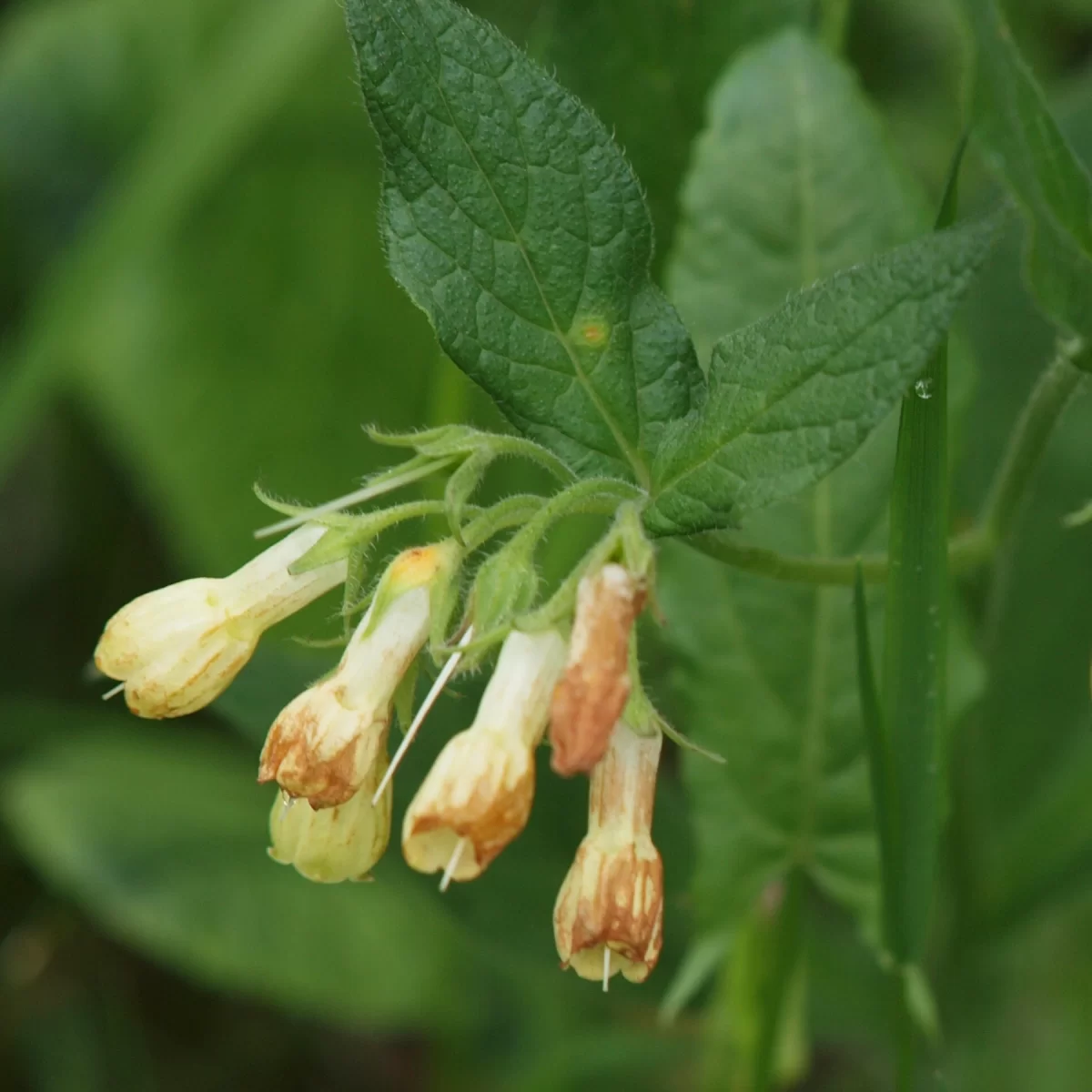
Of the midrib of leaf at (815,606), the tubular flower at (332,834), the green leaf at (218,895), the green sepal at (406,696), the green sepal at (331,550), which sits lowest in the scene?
the green leaf at (218,895)

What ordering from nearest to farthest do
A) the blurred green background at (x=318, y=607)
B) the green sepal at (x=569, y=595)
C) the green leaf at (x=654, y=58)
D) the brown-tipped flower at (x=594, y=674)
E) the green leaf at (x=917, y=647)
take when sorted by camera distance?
the brown-tipped flower at (x=594, y=674) → the green sepal at (x=569, y=595) → the green leaf at (x=917, y=647) → the green leaf at (x=654, y=58) → the blurred green background at (x=318, y=607)

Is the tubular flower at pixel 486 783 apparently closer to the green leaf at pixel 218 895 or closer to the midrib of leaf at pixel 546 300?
the midrib of leaf at pixel 546 300

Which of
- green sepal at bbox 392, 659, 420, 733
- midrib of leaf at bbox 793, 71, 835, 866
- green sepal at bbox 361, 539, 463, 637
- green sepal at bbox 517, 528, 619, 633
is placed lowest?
midrib of leaf at bbox 793, 71, 835, 866

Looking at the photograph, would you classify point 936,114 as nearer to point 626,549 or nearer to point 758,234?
point 758,234

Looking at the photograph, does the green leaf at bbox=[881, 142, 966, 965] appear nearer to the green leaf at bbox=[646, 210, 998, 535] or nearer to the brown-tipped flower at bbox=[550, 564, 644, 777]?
the green leaf at bbox=[646, 210, 998, 535]

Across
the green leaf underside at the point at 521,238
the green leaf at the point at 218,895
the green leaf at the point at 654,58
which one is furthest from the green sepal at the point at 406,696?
the green leaf at the point at 218,895

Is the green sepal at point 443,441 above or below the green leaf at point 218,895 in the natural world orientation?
above

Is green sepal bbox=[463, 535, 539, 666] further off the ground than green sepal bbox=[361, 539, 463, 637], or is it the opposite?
green sepal bbox=[361, 539, 463, 637]

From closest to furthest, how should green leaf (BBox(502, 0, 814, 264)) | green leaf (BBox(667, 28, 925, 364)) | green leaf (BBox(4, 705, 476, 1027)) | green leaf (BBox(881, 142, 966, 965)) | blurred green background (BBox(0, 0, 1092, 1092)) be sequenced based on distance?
green leaf (BBox(881, 142, 966, 965)), green leaf (BBox(667, 28, 925, 364)), green leaf (BBox(502, 0, 814, 264)), blurred green background (BBox(0, 0, 1092, 1092)), green leaf (BBox(4, 705, 476, 1027))

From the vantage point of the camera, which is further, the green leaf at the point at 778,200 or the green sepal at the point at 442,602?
the green leaf at the point at 778,200

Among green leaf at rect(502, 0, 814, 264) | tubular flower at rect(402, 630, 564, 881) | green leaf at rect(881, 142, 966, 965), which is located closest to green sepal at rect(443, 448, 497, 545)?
tubular flower at rect(402, 630, 564, 881)
